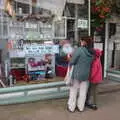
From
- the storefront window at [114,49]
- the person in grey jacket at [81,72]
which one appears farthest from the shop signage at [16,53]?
the storefront window at [114,49]

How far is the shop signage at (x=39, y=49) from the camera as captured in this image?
26.1ft

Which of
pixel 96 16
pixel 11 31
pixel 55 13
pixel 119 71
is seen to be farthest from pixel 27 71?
pixel 119 71

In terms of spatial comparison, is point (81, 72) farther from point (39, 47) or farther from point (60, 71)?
point (39, 47)

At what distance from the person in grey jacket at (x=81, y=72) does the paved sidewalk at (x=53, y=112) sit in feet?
0.75

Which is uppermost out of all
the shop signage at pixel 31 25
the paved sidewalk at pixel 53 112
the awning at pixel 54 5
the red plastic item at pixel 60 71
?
the awning at pixel 54 5

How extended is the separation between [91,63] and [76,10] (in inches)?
89.0

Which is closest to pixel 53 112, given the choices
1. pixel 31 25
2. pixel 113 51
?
pixel 31 25

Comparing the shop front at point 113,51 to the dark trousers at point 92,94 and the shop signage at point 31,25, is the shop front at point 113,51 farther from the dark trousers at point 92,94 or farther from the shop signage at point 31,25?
the shop signage at point 31,25

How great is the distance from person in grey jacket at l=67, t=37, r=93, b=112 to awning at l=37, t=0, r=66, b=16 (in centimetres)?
171

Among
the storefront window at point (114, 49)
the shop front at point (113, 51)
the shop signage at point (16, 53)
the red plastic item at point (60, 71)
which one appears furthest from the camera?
the storefront window at point (114, 49)

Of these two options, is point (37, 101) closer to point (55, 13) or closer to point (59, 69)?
point (59, 69)

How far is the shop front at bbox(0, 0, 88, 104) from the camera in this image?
298 inches

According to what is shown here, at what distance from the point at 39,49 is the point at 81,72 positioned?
5.87 feet

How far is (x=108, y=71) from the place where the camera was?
10195 mm
